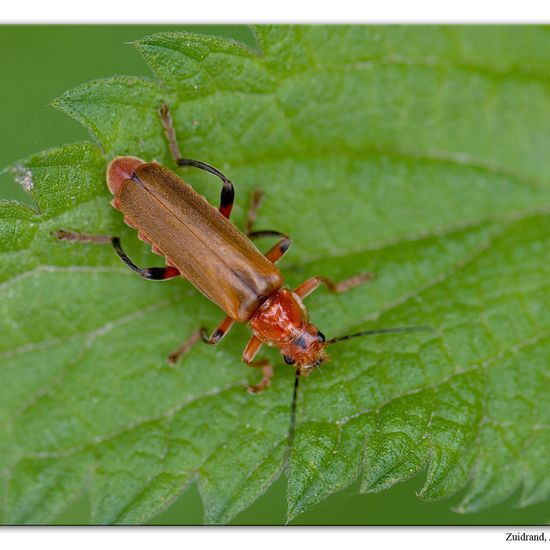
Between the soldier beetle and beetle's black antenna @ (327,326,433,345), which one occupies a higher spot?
the soldier beetle

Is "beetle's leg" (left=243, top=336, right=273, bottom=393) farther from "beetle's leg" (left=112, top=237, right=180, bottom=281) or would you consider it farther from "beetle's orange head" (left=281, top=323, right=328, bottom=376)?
"beetle's leg" (left=112, top=237, right=180, bottom=281)

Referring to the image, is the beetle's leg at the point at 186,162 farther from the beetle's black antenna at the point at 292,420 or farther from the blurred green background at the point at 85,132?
the beetle's black antenna at the point at 292,420

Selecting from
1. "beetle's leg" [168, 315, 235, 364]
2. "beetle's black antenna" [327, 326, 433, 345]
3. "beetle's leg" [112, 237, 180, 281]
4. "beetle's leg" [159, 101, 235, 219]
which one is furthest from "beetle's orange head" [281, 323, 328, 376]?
"beetle's leg" [159, 101, 235, 219]

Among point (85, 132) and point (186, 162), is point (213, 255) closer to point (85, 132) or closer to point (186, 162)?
point (186, 162)

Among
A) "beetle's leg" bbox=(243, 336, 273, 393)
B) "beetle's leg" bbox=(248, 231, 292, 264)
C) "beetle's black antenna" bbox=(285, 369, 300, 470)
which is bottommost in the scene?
"beetle's black antenna" bbox=(285, 369, 300, 470)

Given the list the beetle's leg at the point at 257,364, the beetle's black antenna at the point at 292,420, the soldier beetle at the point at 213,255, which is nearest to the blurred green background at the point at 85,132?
the beetle's black antenna at the point at 292,420

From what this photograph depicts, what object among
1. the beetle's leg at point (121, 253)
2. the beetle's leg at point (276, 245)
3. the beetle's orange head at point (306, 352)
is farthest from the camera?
the beetle's leg at point (276, 245)

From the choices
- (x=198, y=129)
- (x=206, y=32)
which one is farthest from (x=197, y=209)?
(x=206, y=32)

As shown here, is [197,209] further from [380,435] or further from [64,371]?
[380,435]
